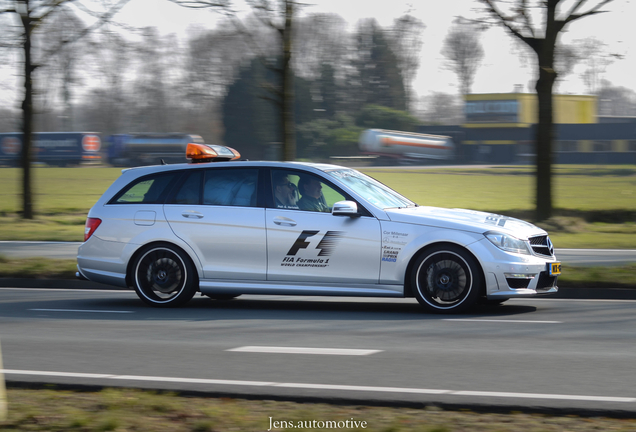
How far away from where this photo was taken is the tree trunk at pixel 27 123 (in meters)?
23.0

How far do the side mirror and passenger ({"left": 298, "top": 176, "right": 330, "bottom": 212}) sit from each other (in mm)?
205

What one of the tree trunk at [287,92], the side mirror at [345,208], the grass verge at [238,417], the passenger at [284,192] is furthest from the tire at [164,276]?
the tree trunk at [287,92]

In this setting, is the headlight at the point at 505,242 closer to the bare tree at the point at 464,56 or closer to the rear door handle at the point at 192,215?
the rear door handle at the point at 192,215

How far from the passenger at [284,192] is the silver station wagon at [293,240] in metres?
0.01

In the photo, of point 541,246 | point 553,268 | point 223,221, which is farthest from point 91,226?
point 553,268

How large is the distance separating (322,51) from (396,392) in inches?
2884

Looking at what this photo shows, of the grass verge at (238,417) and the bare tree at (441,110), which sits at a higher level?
the bare tree at (441,110)

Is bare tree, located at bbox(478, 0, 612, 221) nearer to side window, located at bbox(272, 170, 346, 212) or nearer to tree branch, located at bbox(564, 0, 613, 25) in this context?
tree branch, located at bbox(564, 0, 613, 25)

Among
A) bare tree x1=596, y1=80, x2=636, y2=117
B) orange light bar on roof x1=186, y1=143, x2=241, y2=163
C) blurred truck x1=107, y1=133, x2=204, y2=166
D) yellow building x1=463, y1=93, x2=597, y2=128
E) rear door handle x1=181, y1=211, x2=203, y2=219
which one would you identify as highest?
bare tree x1=596, y1=80, x2=636, y2=117

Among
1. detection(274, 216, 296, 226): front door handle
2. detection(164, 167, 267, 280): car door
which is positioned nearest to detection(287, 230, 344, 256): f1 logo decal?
detection(274, 216, 296, 226): front door handle

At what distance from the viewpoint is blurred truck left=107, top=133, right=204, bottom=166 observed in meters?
73.9

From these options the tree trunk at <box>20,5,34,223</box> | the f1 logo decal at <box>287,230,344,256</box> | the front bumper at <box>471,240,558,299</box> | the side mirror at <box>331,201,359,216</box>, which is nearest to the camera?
the front bumper at <box>471,240,558,299</box>

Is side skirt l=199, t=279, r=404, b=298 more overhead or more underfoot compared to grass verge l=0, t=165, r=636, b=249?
more underfoot

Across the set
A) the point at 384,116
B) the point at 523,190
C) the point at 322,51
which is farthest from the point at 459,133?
the point at 523,190
